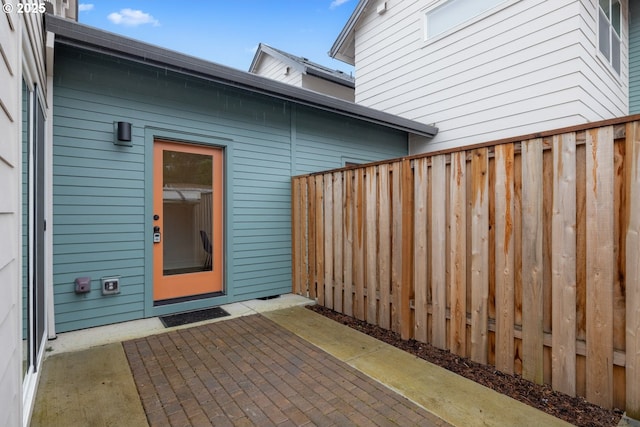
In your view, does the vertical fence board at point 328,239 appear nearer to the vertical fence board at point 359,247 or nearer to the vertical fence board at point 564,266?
the vertical fence board at point 359,247

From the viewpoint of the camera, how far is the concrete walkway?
1.96 metres

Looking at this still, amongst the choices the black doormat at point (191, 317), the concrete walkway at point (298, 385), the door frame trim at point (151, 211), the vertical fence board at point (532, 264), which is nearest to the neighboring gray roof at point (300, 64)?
the door frame trim at point (151, 211)

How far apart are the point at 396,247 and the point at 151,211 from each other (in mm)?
2693

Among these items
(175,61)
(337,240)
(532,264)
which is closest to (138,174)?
(175,61)

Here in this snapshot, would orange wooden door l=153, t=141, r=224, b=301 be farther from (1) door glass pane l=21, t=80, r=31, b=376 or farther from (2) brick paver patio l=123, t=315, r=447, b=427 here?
(1) door glass pane l=21, t=80, r=31, b=376

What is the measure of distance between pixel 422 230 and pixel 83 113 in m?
3.51

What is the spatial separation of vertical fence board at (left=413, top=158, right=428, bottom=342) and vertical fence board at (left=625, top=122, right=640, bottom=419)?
1.37 m

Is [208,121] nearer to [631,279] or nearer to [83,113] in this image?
[83,113]

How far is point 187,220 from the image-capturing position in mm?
4008

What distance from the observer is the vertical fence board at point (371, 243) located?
11.6 feet

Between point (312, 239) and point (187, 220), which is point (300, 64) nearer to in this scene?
point (312, 239)

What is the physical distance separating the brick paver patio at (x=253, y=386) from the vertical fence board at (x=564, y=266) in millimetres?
964

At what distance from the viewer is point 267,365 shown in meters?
2.63

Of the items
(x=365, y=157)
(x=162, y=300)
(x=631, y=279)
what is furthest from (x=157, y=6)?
(x=631, y=279)
